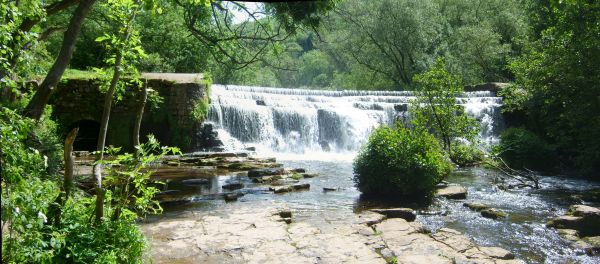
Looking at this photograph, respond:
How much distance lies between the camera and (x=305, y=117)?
18.5 m

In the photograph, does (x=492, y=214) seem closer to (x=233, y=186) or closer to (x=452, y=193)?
(x=452, y=193)

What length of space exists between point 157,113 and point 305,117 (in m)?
5.50

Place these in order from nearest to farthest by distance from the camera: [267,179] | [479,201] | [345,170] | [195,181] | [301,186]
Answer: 1. [479,201]
2. [301,186]
3. [195,181]
4. [267,179]
5. [345,170]

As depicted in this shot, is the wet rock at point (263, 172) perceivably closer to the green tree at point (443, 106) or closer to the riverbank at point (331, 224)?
the riverbank at point (331, 224)

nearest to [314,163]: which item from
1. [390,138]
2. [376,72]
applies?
[390,138]

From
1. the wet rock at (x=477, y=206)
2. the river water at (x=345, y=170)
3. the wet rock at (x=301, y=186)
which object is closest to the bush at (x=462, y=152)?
the river water at (x=345, y=170)

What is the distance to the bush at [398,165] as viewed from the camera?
9.50 metres

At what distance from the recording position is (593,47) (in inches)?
507

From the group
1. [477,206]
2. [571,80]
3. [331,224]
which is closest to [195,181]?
[331,224]

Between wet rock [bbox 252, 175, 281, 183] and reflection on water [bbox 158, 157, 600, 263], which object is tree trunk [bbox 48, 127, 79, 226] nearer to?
reflection on water [bbox 158, 157, 600, 263]

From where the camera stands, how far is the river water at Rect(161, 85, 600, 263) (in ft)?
25.6

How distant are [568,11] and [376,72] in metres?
17.3

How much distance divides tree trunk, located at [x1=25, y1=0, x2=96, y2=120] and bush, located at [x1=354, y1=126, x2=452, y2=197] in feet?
21.0

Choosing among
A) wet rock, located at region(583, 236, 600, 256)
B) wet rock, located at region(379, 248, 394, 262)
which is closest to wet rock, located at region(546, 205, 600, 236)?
wet rock, located at region(583, 236, 600, 256)
